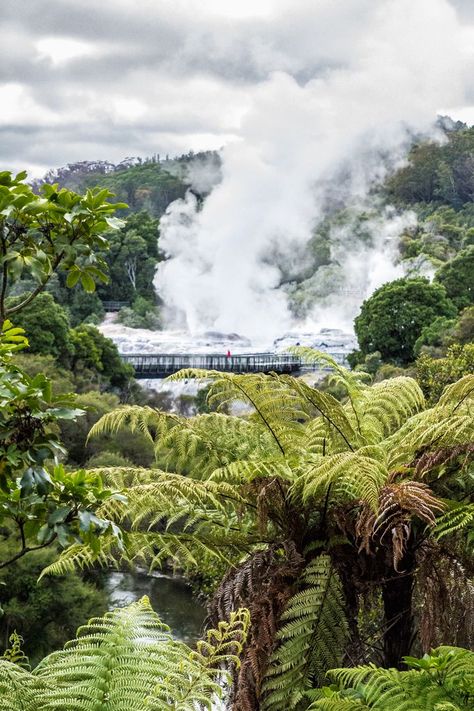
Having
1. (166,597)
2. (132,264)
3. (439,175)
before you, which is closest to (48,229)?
(166,597)

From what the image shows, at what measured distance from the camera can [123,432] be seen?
55.0 feet

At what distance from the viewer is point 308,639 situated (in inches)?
93.2

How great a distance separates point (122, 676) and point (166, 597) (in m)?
12.5

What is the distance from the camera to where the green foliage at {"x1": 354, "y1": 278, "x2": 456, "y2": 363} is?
2431 cm

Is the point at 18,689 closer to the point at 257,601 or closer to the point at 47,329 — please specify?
the point at 257,601

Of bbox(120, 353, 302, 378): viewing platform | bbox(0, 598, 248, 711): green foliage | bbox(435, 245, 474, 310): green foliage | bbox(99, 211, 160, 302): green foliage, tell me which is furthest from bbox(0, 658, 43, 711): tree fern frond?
bbox(99, 211, 160, 302): green foliage

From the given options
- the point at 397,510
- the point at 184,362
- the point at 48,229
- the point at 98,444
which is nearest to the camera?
the point at 48,229

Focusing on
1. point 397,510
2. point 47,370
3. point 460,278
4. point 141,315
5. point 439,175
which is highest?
point 439,175

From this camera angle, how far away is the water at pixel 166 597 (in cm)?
1214

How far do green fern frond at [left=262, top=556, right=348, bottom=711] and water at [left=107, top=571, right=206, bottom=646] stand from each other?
31.3 ft

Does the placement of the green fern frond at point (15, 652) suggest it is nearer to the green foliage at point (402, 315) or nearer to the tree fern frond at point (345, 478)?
the tree fern frond at point (345, 478)

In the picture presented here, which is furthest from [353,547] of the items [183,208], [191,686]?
[183,208]

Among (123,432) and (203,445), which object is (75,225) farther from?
(123,432)

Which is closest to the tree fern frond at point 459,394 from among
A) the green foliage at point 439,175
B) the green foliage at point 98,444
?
the green foliage at point 98,444
